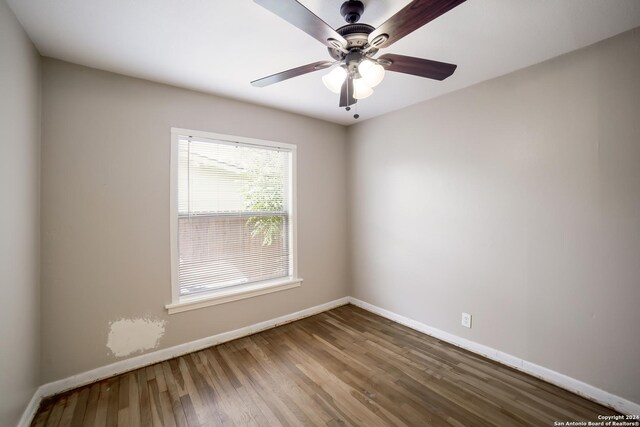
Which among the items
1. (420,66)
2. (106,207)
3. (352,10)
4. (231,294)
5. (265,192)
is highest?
(352,10)

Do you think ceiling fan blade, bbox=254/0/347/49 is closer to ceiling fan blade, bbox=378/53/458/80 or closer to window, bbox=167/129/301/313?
ceiling fan blade, bbox=378/53/458/80

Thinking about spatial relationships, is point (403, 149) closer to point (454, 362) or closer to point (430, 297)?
point (430, 297)

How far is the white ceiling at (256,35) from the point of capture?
1.50m

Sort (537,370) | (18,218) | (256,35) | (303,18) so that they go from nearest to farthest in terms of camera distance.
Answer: (303,18)
(18,218)
(256,35)
(537,370)

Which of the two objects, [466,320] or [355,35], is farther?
[466,320]

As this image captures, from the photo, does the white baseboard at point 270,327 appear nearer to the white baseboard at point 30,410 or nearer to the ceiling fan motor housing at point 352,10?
the white baseboard at point 30,410

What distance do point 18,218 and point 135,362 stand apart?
1.43m

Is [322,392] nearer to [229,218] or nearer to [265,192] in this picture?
[229,218]

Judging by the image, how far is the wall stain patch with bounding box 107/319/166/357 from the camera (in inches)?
86.6

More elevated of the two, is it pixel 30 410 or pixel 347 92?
pixel 347 92

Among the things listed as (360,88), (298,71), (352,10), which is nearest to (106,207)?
(298,71)

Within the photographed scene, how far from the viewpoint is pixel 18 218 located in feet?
5.34

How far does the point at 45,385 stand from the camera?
1.93 metres

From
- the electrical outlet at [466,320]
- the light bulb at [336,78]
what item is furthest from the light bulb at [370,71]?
the electrical outlet at [466,320]
